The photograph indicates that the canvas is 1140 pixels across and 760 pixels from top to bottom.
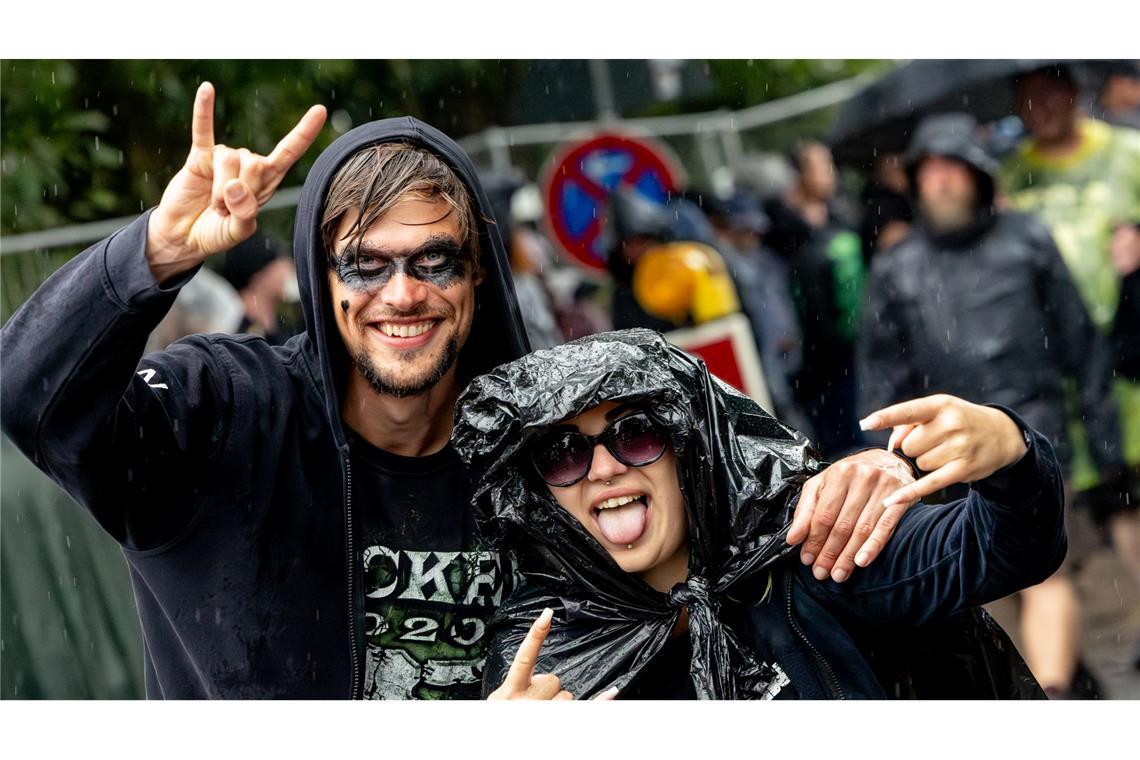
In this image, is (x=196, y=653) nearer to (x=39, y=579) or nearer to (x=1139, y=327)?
(x=39, y=579)

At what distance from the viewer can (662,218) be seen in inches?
302

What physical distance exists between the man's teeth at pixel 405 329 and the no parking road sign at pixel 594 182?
410 cm

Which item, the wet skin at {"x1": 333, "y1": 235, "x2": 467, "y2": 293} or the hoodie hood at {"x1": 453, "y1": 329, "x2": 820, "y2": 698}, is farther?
Result: the wet skin at {"x1": 333, "y1": 235, "x2": 467, "y2": 293}

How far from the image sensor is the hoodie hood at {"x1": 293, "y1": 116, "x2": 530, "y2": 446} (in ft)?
11.8

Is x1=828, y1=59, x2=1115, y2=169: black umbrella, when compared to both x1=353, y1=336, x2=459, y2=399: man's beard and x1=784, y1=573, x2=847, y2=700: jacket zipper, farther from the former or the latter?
x1=784, y1=573, x2=847, y2=700: jacket zipper

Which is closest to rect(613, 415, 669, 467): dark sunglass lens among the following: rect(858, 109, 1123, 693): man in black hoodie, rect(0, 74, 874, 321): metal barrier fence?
rect(858, 109, 1123, 693): man in black hoodie

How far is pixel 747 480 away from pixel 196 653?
4.40 ft

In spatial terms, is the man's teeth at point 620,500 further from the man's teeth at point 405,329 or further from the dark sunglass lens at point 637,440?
the man's teeth at point 405,329

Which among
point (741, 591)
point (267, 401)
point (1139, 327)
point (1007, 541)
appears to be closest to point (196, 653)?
point (267, 401)

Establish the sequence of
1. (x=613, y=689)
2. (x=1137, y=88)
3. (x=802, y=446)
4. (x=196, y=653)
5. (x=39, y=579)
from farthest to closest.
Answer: (x=1137, y=88) → (x=39, y=579) → (x=196, y=653) → (x=802, y=446) → (x=613, y=689)

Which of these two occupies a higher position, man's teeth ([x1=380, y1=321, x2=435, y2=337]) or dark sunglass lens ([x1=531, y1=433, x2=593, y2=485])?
man's teeth ([x1=380, y1=321, x2=435, y2=337])

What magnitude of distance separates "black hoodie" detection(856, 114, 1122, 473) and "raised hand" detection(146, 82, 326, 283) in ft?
11.5

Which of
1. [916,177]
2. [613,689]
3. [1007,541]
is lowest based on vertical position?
[613,689]

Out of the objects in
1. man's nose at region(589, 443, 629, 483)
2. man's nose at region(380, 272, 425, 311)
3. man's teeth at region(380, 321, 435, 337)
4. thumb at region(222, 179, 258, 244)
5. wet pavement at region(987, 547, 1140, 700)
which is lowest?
wet pavement at region(987, 547, 1140, 700)
